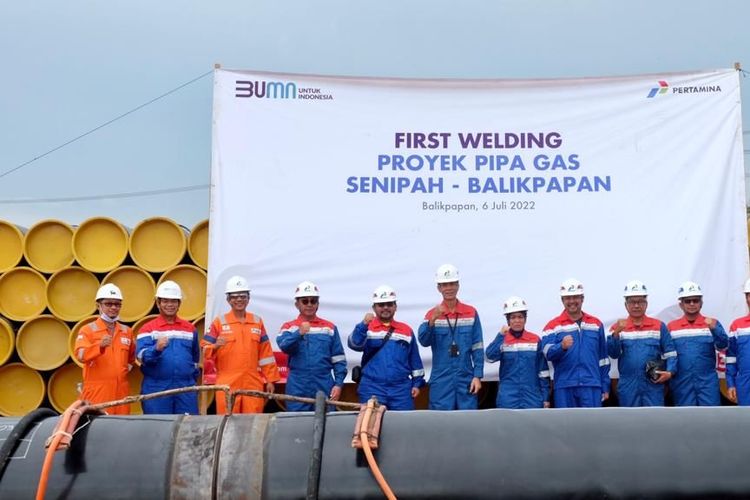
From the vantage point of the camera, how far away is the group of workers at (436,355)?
223 inches

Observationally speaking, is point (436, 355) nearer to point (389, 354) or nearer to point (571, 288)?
point (389, 354)

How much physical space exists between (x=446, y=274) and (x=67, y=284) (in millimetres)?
3214

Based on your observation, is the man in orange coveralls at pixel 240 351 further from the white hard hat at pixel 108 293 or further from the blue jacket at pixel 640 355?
the blue jacket at pixel 640 355

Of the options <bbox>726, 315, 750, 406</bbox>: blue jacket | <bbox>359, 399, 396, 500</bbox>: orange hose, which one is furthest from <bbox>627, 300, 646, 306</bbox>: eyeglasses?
<bbox>359, 399, 396, 500</bbox>: orange hose

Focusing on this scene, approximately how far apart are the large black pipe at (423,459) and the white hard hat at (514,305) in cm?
348

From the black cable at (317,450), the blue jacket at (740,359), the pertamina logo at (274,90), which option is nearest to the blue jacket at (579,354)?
the blue jacket at (740,359)

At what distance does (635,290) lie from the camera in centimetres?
594

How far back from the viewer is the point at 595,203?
21.4ft

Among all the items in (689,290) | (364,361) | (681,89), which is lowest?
(364,361)

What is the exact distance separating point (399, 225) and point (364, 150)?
0.72m

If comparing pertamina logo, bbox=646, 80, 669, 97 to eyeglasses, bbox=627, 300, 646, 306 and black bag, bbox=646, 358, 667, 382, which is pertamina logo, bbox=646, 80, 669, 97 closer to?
eyeglasses, bbox=627, 300, 646, 306

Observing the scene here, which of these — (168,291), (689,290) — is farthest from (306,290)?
(689,290)

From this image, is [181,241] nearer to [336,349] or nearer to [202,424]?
[336,349]

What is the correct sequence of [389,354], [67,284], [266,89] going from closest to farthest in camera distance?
[389,354], [67,284], [266,89]
